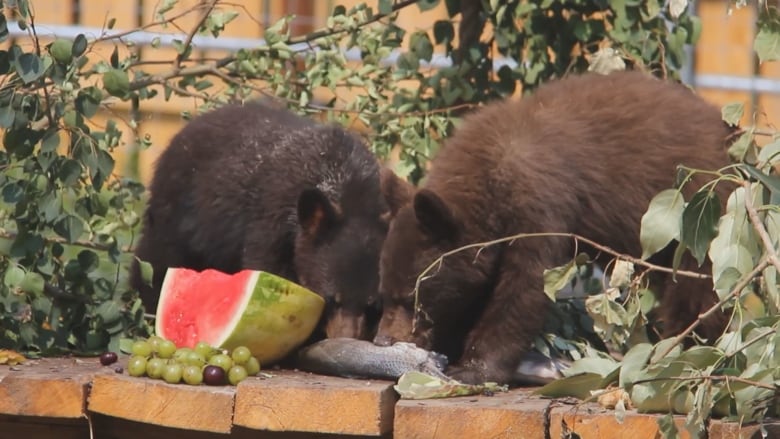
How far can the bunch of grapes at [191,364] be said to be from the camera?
4340mm

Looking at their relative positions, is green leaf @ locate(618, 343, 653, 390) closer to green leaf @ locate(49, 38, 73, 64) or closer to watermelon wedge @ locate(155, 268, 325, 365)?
watermelon wedge @ locate(155, 268, 325, 365)

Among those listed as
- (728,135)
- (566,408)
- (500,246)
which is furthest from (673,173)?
(566,408)

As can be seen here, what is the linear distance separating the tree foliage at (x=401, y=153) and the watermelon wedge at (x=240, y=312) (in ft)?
1.12

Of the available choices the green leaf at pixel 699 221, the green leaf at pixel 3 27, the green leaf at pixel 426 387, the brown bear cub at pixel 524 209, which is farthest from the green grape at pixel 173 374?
the green leaf at pixel 699 221

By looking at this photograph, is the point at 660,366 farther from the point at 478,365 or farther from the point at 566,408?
the point at 478,365

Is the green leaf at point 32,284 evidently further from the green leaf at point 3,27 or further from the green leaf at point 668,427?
the green leaf at point 668,427

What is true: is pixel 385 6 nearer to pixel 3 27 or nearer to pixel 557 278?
pixel 3 27

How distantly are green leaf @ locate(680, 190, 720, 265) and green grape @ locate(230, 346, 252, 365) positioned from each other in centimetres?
155

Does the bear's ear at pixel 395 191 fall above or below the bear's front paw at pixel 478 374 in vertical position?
above

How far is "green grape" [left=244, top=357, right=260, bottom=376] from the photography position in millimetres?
4562

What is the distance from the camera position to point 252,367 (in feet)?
15.0

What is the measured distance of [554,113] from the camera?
17.0 feet

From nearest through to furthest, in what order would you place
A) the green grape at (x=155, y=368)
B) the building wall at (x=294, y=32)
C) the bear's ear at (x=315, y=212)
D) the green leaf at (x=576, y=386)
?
the green leaf at (x=576, y=386), the green grape at (x=155, y=368), the bear's ear at (x=315, y=212), the building wall at (x=294, y=32)

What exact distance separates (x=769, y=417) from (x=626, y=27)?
9.34 ft
